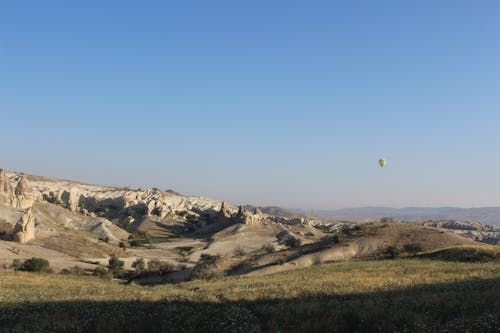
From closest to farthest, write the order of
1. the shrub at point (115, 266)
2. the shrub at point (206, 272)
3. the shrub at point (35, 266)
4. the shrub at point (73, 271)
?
the shrub at point (206, 272) < the shrub at point (35, 266) < the shrub at point (73, 271) < the shrub at point (115, 266)

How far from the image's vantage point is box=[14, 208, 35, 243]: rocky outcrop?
254ft

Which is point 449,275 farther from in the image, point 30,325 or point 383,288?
point 30,325

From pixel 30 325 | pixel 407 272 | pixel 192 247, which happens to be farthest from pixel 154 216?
pixel 30 325

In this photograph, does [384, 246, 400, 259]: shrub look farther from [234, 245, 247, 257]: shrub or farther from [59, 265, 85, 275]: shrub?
[234, 245, 247, 257]: shrub

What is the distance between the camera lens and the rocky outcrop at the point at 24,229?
254 feet

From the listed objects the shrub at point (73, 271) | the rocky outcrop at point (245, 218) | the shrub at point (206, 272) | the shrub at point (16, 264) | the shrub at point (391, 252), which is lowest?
the shrub at point (73, 271)

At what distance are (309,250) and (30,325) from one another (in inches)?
1485

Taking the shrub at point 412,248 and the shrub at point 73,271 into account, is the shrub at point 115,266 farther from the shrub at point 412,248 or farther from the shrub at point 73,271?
the shrub at point 412,248

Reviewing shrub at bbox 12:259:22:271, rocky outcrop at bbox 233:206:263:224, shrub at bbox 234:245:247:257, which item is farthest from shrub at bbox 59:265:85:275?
rocky outcrop at bbox 233:206:263:224

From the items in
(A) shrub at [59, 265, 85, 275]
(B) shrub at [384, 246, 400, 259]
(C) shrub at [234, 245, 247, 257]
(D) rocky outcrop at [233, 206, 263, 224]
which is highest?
(B) shrub at [384, 246, 400, 259]

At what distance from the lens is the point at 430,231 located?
1951 inches

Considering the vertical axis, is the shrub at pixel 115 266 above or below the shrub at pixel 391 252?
below

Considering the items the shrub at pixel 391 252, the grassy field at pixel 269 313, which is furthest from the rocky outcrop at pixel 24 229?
the grassy field at pixel 269 313

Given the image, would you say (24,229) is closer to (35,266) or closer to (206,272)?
(35,266)
